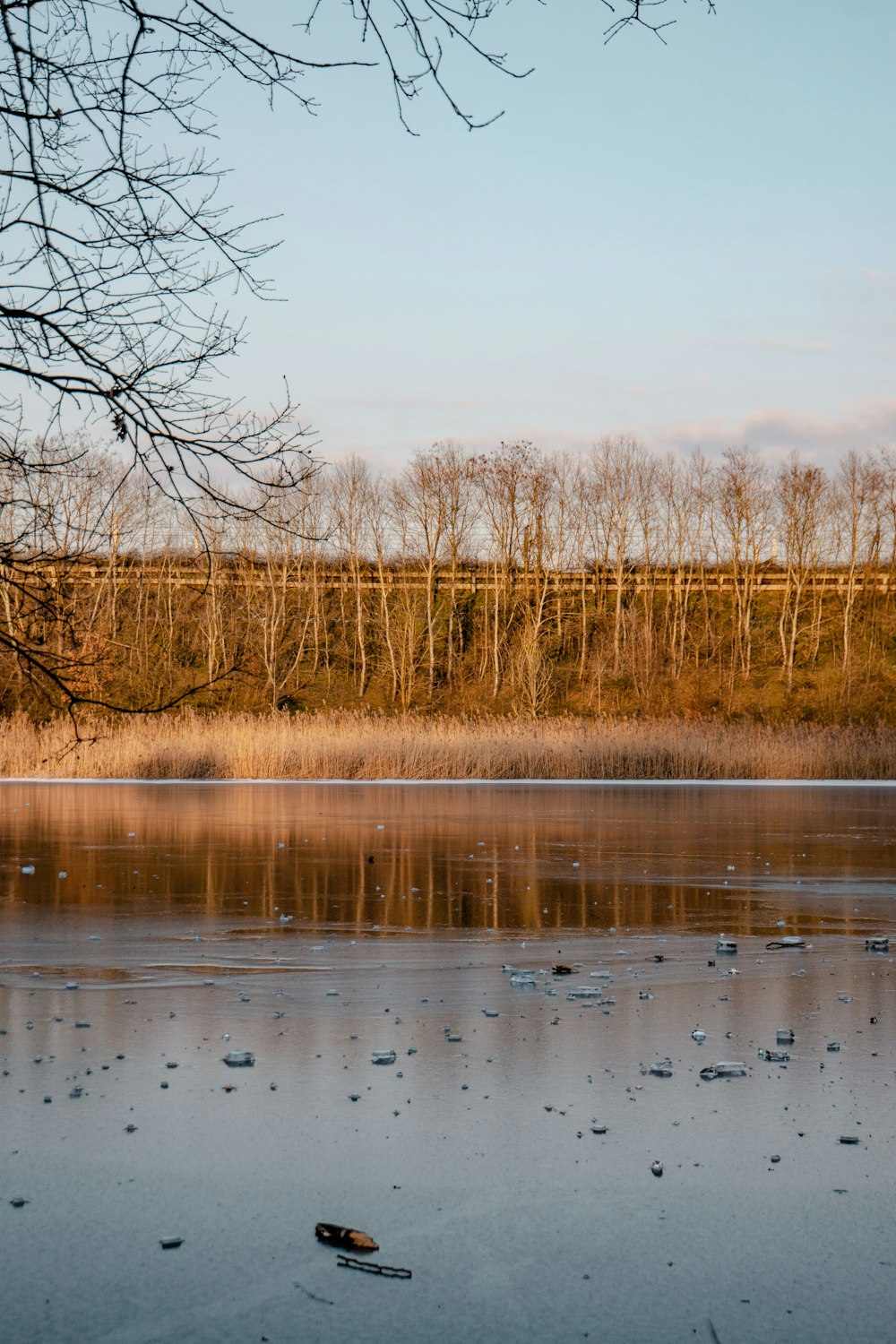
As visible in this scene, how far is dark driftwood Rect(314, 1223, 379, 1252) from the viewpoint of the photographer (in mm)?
2982

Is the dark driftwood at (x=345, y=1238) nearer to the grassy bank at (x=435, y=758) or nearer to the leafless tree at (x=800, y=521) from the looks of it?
the grassy bank at (x=435, y=758)

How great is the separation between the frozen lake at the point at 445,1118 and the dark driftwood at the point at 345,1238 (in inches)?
1.2

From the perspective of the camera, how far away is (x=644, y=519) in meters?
65.1

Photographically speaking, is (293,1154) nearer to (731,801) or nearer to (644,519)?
(731,801)

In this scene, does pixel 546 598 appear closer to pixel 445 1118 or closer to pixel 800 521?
pixel 800 521

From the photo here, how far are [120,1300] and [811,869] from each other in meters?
9.39

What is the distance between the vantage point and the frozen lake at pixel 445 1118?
2.75 m

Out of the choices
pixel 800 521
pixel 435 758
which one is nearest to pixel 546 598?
pixel 800 521

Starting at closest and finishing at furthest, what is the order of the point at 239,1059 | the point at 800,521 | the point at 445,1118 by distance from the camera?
the point at 445,1118 < the point at 239,1059 < the point at 800,521

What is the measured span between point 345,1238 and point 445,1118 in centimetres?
91

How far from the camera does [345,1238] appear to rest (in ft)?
9.91

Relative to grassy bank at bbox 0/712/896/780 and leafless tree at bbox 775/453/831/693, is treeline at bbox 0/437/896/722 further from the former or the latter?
grassy bank at bbox 0/712/896/780

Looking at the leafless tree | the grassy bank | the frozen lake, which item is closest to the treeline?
the leafless tree

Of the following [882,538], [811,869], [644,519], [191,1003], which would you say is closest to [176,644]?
[644,519]
